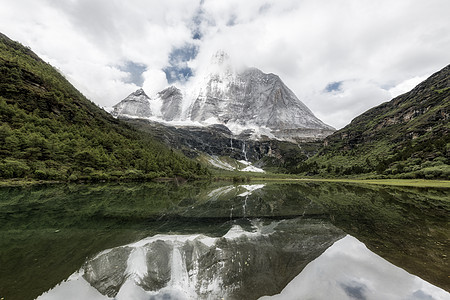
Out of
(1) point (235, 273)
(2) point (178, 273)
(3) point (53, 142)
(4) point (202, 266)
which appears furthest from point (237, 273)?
(3) point (53, 142)

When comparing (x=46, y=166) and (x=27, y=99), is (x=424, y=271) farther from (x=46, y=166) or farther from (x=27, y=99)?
(x=27, y=99)

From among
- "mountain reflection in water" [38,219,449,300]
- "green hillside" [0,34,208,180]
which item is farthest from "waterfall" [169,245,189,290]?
"green hillside" [0,34,208,180]

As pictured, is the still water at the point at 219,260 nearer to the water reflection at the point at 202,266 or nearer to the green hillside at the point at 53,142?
the water reflection at the point at 202,266

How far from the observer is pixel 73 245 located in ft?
43.2

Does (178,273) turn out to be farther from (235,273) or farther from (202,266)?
(235,273)

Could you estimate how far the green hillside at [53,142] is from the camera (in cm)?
6303

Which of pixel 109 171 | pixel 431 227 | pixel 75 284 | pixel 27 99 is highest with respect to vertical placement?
pixel 27 99

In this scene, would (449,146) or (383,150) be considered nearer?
(449,146)

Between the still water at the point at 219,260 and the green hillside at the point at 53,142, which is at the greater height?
the green hillside at the point at 53,142

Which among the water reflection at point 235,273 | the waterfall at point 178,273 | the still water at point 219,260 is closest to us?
the water reflection at point 235,273

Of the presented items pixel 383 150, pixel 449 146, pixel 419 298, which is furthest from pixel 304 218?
pixel 383 150

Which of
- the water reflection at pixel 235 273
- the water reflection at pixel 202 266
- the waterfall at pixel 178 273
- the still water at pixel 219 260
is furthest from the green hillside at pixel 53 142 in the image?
the waterfall at pixel 178 273

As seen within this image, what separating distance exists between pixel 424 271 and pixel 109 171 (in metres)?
91.7

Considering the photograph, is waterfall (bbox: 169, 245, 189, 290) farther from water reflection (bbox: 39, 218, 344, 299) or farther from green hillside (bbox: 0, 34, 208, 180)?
green hillside (bbox: 0, 34, 208, 180)
